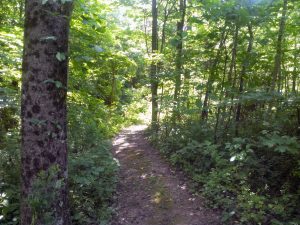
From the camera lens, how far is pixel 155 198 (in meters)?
6.04

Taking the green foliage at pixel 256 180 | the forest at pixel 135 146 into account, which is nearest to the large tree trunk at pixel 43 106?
the forest at pixel 135 146

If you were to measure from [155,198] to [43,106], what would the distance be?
3478 mm

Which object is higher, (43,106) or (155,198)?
(43,106)

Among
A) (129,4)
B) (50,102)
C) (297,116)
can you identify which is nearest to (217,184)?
(297,116)

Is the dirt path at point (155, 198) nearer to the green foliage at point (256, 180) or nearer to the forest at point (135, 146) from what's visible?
the forest at point (135, 146)

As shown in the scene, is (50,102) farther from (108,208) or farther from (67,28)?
(108,208)

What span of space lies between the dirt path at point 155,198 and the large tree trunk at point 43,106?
2.00 metres

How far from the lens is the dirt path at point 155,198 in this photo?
17.1ft

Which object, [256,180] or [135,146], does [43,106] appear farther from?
[135,146]

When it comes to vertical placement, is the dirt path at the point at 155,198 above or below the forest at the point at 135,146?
below

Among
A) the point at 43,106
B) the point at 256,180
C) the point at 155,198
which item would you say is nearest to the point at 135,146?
the point at 155,198

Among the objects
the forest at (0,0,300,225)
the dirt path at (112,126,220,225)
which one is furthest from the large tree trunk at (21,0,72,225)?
the dirt path at (112,126,220,225)

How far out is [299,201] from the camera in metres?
4.81

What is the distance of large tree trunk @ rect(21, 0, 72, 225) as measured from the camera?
11.3ft
